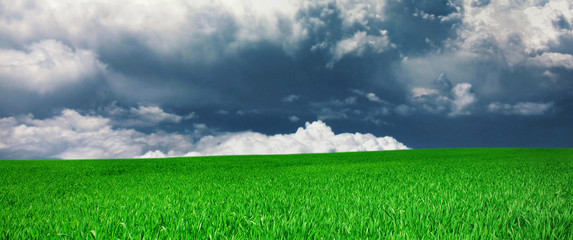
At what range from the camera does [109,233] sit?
3814 millimetres

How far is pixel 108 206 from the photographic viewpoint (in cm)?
584

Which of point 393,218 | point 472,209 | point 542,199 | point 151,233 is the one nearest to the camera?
point 151,233

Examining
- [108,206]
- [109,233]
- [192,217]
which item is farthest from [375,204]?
[108,206]

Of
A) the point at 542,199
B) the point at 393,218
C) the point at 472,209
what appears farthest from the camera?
the point at 542,199

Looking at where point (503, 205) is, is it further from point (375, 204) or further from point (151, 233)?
point (151, 233)

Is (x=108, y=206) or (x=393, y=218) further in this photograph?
(x=108, y=206)

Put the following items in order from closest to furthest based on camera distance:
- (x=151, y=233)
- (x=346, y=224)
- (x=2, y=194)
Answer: (x=151, y=233) → (x=346, y=224) → (x=2, y=194)

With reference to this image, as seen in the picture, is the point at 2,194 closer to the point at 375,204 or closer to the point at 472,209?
the point at 375,204

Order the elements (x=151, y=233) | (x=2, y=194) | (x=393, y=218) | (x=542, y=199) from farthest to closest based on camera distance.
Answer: (x=2, y=194) < (x=542, y=199) < (x=393, y=218) < (x=151, y=233)

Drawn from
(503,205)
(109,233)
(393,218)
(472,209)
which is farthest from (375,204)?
(109,233)

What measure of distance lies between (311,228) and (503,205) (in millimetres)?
3499

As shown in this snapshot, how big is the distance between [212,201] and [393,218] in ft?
10.5

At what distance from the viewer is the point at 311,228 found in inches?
153

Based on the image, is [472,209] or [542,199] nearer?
[472,209]
